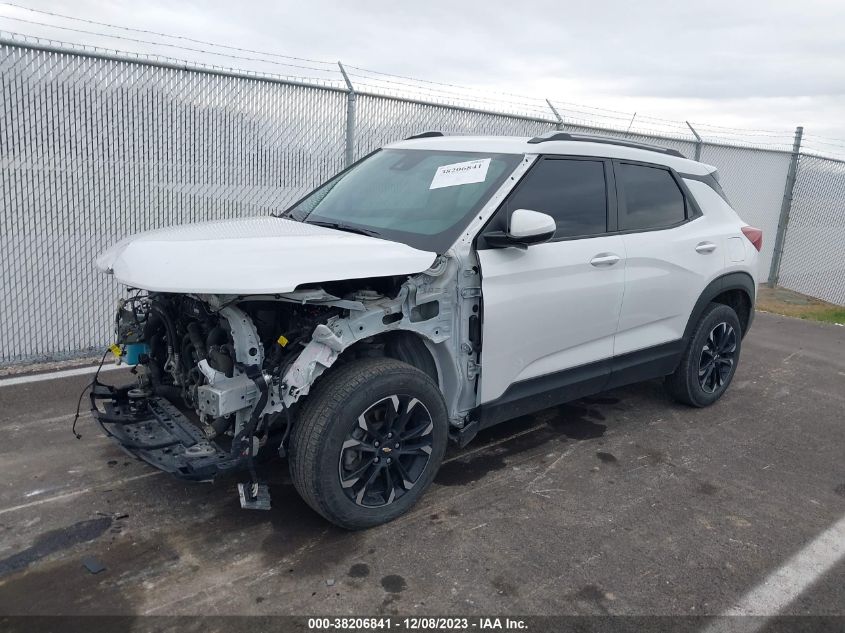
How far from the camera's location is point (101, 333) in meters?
6.36

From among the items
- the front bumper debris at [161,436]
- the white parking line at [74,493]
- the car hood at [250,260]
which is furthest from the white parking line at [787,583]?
the white parking line at [74,493]

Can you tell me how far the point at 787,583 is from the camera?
310 cm

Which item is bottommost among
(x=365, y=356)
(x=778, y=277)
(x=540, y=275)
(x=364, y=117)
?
(x=778, y=277)

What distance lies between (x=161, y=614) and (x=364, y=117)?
235 inches

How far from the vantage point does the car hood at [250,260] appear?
2838mm

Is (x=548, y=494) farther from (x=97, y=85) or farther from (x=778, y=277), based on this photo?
(x=778, y=277)

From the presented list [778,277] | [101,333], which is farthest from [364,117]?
[778,277]

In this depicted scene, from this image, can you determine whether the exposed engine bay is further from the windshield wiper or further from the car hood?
the windshield wiper

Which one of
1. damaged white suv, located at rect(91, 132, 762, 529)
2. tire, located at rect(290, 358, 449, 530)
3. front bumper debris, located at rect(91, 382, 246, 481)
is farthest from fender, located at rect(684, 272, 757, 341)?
front bumper debris, located at rect(91, 382, 246, 481)

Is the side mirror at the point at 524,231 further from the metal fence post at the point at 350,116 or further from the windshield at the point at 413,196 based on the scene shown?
the metal fence post at the point at 350,116

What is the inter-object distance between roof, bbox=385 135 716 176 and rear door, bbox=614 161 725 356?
0.28 feet

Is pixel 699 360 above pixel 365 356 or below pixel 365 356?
below

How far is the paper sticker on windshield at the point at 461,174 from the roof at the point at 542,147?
0.48 feet

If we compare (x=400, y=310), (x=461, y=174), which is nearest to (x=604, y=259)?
(x=461, y=174)
